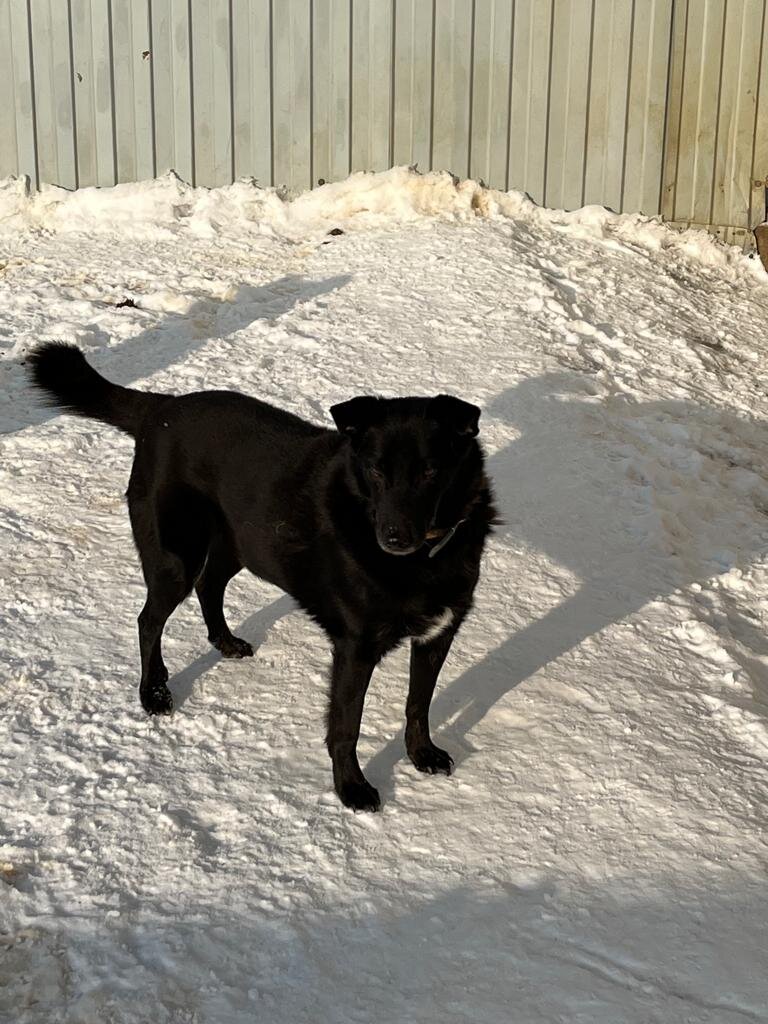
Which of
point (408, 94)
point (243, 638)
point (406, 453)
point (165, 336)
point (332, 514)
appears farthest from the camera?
point (408, 94)

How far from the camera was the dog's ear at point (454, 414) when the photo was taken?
10.4ft

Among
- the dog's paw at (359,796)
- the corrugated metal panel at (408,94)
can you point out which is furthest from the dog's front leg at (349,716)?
the corrugated metal panel at (408,94)

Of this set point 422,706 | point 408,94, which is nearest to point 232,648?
point 422,706

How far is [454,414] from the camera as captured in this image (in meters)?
3.20

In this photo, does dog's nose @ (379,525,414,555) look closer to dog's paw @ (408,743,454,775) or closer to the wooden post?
dog's paw @ (408,743,454,775)

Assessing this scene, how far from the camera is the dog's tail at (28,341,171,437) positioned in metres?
3.77

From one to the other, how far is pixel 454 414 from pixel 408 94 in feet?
18.0

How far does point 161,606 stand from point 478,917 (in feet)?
4.69

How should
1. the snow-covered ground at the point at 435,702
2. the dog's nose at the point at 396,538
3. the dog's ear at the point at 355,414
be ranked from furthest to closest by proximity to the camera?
the dog's ear at the point at 355,414, the dog's nose at the point at 396,538, the snow-covered ground at the point at 435,702

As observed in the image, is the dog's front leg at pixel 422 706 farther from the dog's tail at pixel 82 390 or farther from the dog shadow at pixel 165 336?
the dog shadow at pixel 165 336

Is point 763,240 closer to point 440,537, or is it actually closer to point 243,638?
point 243,638

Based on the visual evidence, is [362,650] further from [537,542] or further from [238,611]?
[537,542]

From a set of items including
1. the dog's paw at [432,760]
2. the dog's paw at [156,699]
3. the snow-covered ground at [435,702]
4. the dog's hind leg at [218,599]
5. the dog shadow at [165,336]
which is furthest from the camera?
the dog shadow at [165,336]

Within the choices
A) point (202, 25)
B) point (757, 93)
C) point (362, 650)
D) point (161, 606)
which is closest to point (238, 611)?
point (161, 606)
